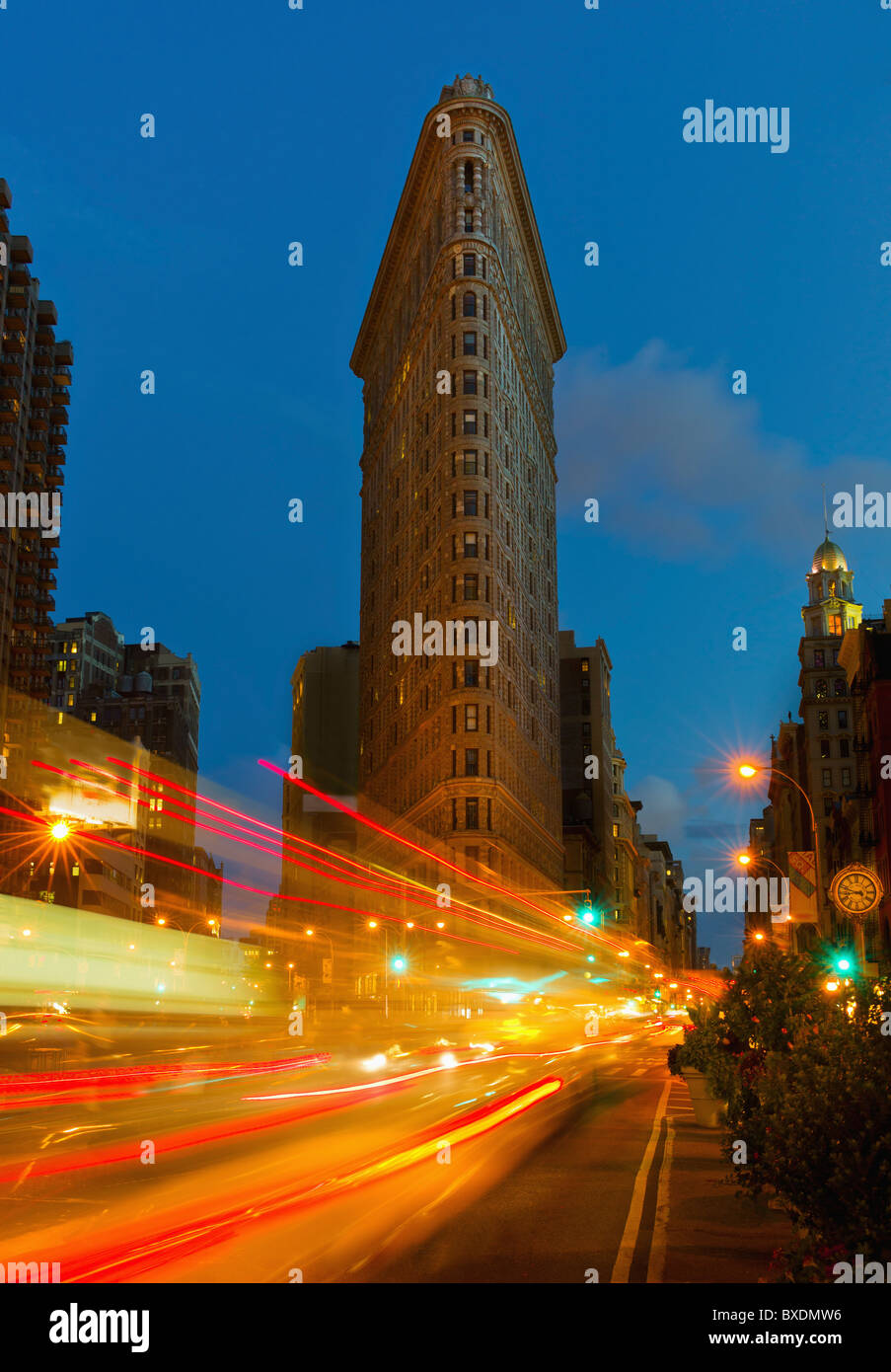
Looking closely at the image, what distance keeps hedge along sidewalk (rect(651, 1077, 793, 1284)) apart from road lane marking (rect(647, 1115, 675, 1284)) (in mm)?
11

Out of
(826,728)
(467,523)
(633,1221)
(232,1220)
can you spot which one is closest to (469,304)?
(467,523)

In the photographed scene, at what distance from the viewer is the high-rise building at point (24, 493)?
9356 centimetres

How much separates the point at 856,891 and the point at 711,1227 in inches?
423

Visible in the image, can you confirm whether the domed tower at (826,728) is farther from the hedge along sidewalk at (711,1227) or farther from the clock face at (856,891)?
the hedge along sidewalk at (711,1227)

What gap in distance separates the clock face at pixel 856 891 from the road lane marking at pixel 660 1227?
5.69 meters

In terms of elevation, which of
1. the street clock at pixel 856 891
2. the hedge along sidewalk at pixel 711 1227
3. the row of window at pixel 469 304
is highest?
the row of window at pixel 469 304

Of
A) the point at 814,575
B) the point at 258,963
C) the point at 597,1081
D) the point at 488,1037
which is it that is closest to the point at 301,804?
the point at 814,575

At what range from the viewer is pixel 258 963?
276 feet

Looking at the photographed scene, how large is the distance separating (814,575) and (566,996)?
84471 millimetres

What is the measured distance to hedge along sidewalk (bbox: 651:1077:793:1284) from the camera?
35.7 ft

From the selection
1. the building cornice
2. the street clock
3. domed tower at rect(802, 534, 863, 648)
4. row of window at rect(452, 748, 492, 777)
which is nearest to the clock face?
the street clock

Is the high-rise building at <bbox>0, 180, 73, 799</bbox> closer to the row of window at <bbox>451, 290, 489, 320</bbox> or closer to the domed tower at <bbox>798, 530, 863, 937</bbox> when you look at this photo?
the row of window at <bbox>451, 290, 489, 320</bbox>

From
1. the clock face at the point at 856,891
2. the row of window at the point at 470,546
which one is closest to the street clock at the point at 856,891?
the clock face at the point at 856,891
